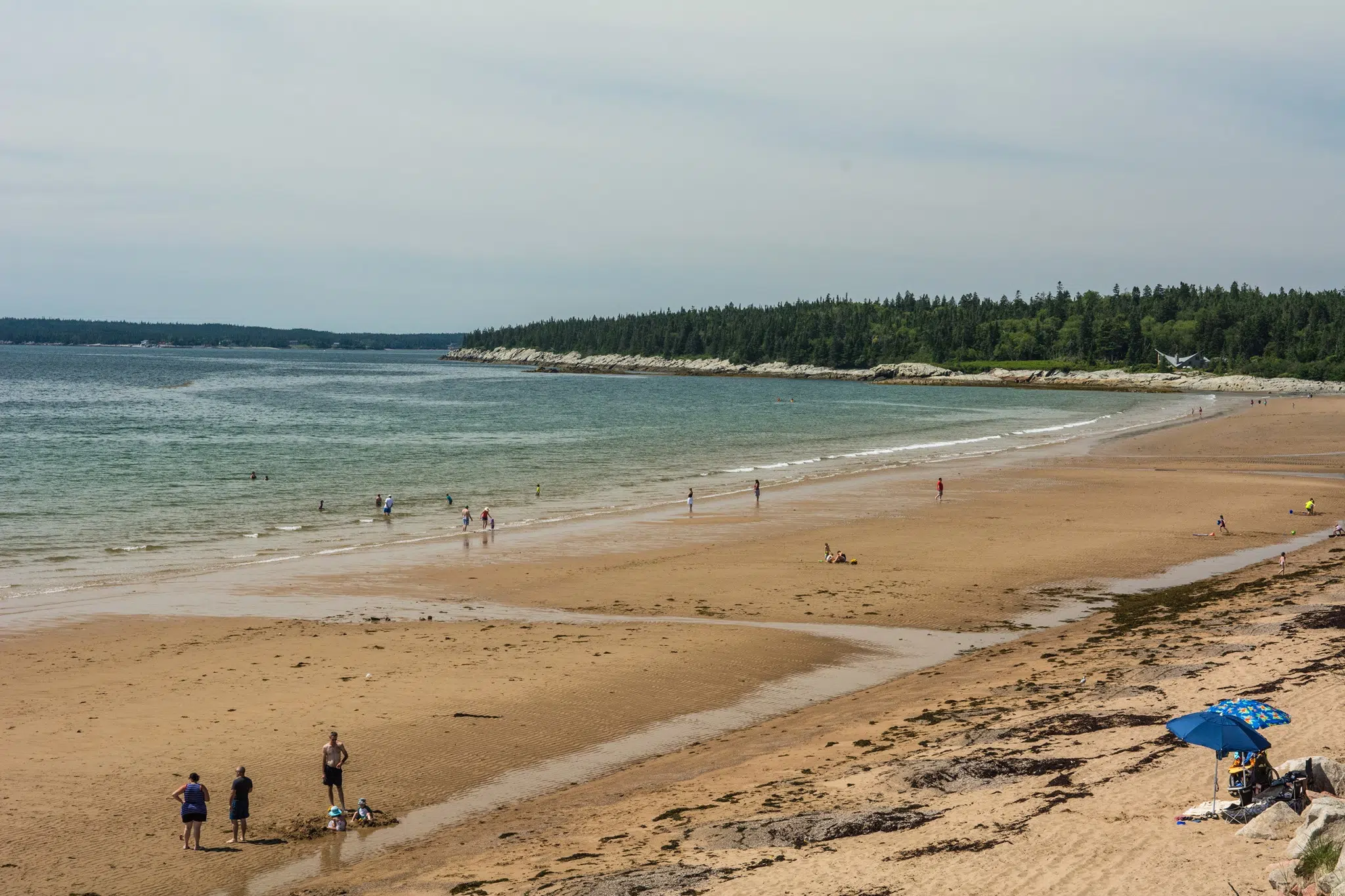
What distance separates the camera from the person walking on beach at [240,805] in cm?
1387

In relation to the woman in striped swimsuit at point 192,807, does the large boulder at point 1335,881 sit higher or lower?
higher

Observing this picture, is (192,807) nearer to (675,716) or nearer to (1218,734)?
(675,716)

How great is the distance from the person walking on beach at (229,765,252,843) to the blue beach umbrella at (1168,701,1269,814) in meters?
11.4

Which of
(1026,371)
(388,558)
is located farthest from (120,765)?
(1026,371)

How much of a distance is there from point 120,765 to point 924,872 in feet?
39.8

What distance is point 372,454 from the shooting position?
65.9 m

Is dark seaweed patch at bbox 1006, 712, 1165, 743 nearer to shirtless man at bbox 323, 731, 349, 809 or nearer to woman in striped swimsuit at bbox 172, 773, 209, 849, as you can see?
shirtless man at bbox 323, 731, 349, 809

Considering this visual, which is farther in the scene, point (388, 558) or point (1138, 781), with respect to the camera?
point (388, 558)

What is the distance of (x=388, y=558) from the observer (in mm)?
33688

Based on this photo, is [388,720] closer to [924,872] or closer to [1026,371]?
[924,872]

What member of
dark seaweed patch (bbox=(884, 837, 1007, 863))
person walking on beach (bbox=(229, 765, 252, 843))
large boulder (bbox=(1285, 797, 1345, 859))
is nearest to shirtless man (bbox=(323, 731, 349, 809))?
person walking on beach (bbox=(229, 765, 252, 843))

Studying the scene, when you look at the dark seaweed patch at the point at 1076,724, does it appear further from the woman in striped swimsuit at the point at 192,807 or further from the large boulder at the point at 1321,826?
the woman in striped swimsuit at the point at 192,807

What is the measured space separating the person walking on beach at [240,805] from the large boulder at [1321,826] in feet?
39.1

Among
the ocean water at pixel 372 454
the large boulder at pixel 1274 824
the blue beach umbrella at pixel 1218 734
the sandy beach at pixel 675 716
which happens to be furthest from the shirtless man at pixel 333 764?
the ocean water at pixel 372 454
